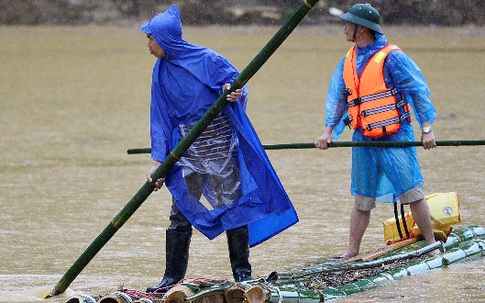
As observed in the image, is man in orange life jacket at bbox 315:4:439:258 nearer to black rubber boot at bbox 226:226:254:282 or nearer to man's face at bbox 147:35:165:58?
black rubber boot at bbox 226:226:254:282

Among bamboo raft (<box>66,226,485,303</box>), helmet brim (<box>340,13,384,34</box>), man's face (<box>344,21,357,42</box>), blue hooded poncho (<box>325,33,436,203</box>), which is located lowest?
bamboo raft (<box>66,226,485,303</box>)

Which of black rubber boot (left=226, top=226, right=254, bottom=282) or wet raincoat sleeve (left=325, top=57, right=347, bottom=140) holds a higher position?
wet raincoat sleeve (left=325, top=57, right=347, bottom=140)

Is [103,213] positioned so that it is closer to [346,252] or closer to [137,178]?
[137,178]

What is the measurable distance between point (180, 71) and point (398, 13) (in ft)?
80.0

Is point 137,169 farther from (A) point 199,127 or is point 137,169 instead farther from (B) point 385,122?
(A) point 199,127

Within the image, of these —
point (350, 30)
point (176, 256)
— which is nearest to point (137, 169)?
point (350, 30)

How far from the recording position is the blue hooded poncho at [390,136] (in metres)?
6.48

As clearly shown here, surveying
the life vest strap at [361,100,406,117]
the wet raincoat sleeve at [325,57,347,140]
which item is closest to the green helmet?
the wet raincoat sleeve at [325,57,347,140]

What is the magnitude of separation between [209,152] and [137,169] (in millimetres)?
4828

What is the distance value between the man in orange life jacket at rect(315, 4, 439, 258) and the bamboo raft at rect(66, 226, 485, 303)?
0.64 ft

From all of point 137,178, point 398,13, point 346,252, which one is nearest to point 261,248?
point 346,252

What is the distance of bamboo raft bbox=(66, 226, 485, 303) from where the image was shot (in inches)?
204

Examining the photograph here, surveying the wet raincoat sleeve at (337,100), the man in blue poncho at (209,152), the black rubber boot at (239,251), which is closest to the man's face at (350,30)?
the wet raincoat sleeve at (337,100)

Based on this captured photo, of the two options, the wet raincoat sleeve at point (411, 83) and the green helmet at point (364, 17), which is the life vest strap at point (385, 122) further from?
the green helmet at point (364, 17)
